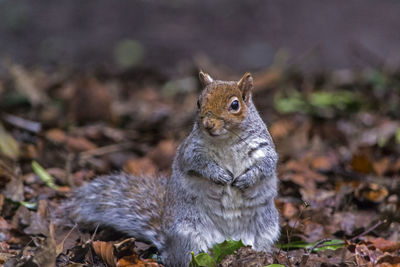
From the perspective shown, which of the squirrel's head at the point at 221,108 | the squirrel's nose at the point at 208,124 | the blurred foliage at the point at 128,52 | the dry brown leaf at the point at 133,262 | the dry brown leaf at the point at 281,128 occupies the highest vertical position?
the blurred foliage at the point at 128,52

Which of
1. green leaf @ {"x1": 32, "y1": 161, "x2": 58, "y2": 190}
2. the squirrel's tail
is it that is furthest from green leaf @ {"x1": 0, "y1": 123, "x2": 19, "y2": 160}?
the squirrel's tail

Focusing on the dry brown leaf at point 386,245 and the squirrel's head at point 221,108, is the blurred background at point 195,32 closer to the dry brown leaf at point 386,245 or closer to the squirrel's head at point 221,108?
the dry brown leaf at point 386,245

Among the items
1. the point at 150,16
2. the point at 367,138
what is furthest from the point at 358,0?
the point at 367,138

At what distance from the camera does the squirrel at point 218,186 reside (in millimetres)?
3422

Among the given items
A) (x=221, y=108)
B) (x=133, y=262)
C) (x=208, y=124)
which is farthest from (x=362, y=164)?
(x=133, y=262)

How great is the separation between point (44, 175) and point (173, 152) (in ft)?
4.70

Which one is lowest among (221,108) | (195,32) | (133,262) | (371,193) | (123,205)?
(133,262)

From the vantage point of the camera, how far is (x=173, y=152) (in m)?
5.75

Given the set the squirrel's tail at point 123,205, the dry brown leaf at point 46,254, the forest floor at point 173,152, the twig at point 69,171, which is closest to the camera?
the dry brown leaf at point 46,254

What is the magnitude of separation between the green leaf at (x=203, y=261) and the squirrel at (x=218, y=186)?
0.17m

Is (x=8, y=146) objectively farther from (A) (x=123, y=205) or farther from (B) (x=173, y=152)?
(A) (x=123, y=205)

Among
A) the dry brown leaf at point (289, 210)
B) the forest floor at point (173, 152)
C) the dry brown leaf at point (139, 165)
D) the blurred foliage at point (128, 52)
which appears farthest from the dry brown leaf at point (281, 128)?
the blurred foliage at point (128, 52)

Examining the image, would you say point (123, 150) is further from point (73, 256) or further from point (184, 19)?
point (184, 19)

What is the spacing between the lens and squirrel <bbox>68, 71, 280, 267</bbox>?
3422 millimetres
